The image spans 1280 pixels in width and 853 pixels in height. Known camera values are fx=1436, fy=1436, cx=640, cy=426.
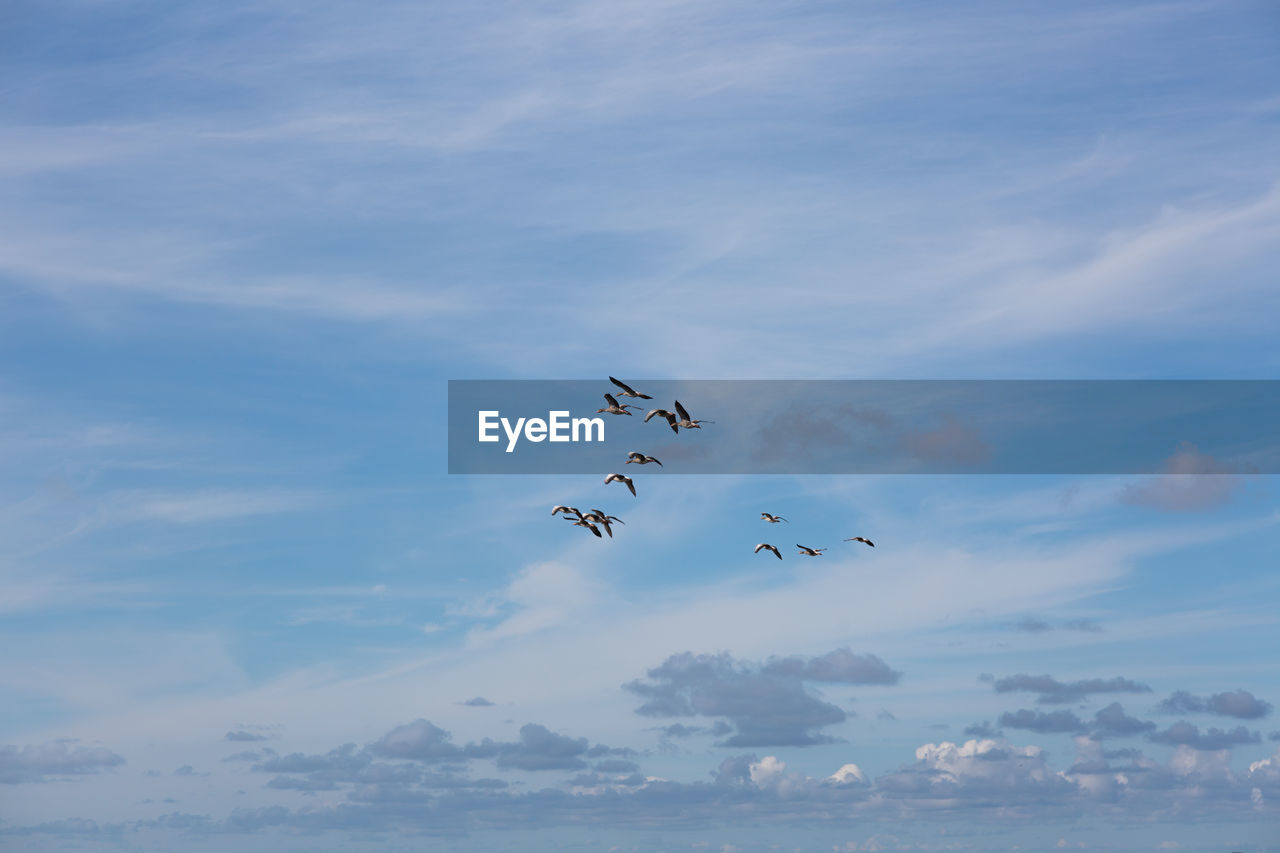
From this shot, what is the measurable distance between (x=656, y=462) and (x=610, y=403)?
10.1 m

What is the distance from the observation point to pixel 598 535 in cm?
19362

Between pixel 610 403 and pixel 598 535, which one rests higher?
pixel 610 403

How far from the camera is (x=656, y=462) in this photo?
19288 cm

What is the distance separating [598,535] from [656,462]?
12.6 m

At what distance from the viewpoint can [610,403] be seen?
193375 millimetres

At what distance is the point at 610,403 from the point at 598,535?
17.9 meters
